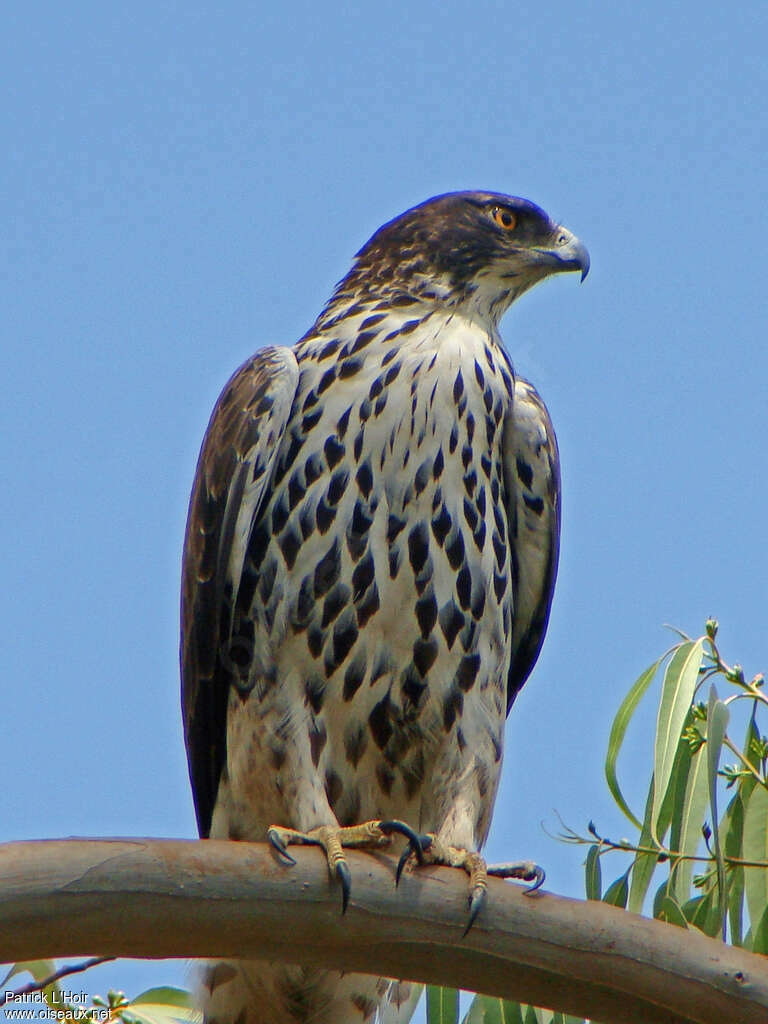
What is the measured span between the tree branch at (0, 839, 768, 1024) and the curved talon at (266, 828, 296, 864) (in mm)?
39

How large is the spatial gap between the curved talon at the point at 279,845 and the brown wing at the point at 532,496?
1758mm

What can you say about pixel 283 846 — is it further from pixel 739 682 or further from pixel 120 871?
pixel 739 682

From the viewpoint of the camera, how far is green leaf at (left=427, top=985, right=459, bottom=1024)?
439 centimetres

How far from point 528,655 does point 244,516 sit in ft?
4.66

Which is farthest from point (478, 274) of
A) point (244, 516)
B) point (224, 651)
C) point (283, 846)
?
point (283, 846)

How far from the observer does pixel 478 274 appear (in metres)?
5.41

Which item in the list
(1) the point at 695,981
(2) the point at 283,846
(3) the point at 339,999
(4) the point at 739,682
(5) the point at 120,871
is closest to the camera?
(5) the point at 120,871

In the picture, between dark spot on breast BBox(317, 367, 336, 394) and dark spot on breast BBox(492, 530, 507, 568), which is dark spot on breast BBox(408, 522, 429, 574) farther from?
dark spot on breast BBox(317, 367, 336, 394)

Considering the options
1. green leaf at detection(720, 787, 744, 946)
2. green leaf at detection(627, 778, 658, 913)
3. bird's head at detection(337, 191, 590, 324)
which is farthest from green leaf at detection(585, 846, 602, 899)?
bird's head at detection(337, 191, 590, 324)

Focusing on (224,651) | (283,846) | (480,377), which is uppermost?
(480,377)

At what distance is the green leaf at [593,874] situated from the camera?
14.0 ft

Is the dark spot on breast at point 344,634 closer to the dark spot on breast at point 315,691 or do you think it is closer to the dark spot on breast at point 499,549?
the dark spot on breast at point 315,691

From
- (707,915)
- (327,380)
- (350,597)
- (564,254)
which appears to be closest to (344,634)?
(350,597)

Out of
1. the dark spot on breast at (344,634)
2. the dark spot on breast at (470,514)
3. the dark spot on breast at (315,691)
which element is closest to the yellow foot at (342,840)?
the dark spot on breast at (315,691)
